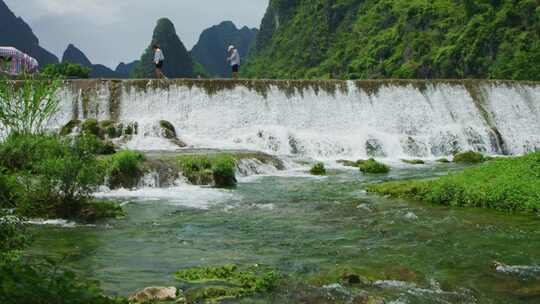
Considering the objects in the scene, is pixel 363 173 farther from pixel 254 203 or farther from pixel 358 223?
pixel 358 223

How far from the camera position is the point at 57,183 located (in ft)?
38.0

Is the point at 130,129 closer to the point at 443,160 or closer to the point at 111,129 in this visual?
the point at 111,129

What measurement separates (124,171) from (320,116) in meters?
15.4

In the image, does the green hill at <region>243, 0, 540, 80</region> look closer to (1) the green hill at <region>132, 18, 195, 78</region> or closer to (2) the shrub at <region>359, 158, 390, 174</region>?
(1) the green hill at <region>132, 18, 195, 78</region>

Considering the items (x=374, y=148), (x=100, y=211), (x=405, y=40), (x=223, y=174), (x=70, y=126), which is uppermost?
(x=405, y=40)

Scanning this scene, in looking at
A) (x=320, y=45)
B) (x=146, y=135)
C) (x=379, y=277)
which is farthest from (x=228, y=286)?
(x=320, y=45)

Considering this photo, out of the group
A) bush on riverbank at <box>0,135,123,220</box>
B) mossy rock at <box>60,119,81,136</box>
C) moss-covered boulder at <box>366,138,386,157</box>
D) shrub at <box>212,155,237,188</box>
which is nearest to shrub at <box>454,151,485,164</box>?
moss-covered boulder at <box>366,138,386,157</box>

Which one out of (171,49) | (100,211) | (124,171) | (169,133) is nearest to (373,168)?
(124,171)

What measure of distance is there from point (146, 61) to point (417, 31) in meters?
67.8

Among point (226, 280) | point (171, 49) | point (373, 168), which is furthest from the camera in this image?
point (171, 49)

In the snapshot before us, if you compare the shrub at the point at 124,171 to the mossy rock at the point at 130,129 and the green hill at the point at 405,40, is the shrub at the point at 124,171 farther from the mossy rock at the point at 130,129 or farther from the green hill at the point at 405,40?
the green hill at the point at 405,40

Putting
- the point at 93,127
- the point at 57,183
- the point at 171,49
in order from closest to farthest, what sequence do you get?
the point at 57,183 < the point at 93,127 < the point at 171,49

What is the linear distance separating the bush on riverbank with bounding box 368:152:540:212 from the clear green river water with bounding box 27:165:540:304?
0.56 metres

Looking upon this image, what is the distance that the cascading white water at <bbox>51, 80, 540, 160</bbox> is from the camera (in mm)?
28312
